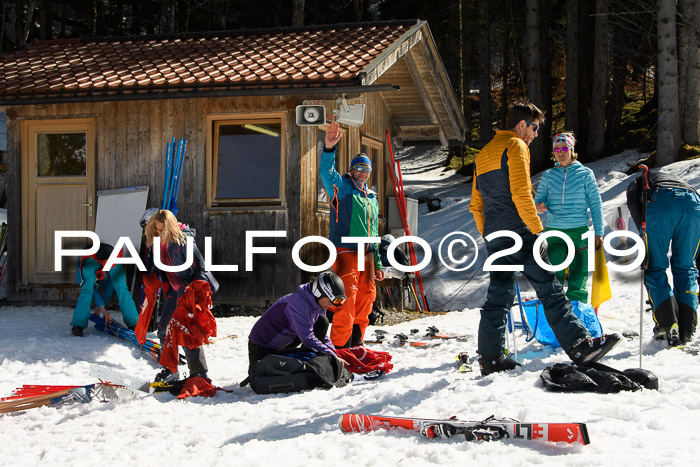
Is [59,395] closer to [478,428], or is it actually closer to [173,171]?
[478,428]

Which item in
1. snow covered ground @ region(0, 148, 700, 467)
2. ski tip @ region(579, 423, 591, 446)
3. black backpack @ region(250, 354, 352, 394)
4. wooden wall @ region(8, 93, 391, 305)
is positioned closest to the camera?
ski tip @ region(579, 423, 591, 446)

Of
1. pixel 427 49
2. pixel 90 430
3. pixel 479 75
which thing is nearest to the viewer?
pixel 90 430

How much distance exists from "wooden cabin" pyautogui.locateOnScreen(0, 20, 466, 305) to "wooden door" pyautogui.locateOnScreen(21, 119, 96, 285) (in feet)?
0.05

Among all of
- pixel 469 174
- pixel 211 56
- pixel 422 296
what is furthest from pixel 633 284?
pixel 469 174

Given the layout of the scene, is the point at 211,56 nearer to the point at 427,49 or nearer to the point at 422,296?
the point at 427,49

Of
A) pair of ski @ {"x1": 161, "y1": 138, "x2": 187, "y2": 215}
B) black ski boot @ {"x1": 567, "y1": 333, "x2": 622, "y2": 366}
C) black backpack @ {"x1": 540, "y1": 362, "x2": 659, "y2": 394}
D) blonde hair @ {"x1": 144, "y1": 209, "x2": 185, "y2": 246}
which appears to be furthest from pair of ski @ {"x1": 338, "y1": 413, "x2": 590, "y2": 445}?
pair of ski @ {"x1": 161, "y1": 138, "x2": 187, "y2": 215}

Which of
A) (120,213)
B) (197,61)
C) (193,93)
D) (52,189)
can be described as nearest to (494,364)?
(193,93)

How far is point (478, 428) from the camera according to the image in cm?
355

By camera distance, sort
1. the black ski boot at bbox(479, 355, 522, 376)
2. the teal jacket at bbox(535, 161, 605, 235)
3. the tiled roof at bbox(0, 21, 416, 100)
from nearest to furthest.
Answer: the black ski boot at bbox(479, 355, 522, 376) < the teal jacket at bbox(535, 161, 605, 235) < the tiled roof at bbox(0, 21, 416, 100)

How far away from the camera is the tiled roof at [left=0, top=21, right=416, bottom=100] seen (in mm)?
9242

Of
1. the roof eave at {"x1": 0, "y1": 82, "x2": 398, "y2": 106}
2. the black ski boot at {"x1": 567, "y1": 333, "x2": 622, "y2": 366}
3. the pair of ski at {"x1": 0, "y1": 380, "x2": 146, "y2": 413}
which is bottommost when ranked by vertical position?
the pair of ski at {"x1": 0, "y1": 380, "x2": 146, "y2": 413}

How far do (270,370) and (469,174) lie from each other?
20.7 metres

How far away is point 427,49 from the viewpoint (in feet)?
38.0

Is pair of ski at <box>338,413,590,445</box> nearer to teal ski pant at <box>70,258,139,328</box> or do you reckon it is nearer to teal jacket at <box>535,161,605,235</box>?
teal jacket at <box>535,161,605,235</box>
